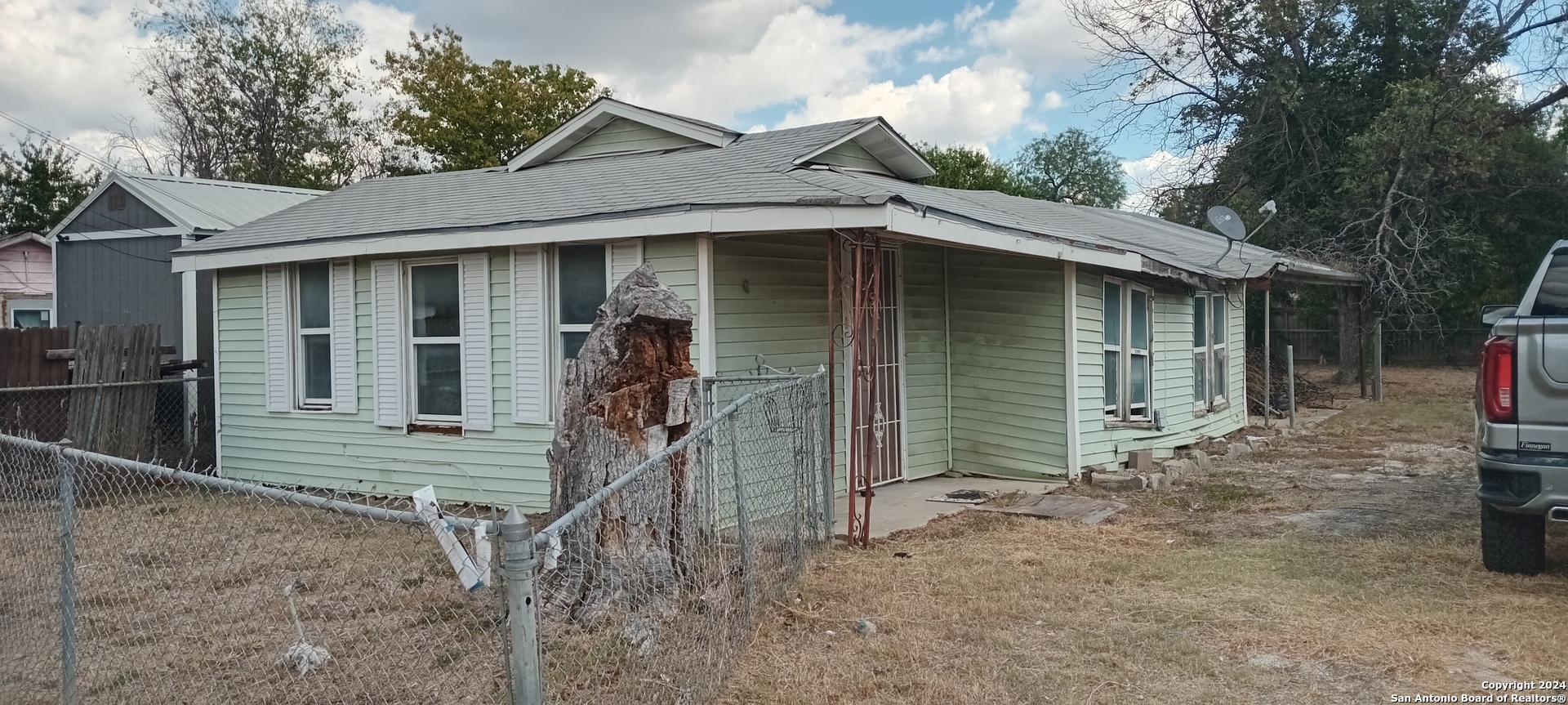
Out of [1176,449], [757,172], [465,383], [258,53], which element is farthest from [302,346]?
[258,53]

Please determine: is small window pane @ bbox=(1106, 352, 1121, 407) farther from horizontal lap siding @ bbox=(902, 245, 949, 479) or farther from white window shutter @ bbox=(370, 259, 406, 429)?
white window shutter @ bbox=(370, 259, 406, 429)

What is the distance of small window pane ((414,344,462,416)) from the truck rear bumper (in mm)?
7684

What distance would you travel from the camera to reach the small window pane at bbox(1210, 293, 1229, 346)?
1396cm

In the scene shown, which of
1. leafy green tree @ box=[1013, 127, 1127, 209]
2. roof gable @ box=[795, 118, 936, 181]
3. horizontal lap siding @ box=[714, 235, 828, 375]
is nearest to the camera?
horizontal lap siding @ box=[714, 235, 828, 375]

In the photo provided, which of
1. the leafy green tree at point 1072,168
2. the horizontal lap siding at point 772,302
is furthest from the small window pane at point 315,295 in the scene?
the leafy green tree at point 1072,168

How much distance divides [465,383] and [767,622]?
511 centimetres

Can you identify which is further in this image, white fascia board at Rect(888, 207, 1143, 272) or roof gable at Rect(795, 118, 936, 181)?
roof gable at Rect(795, 118, 936, 181)

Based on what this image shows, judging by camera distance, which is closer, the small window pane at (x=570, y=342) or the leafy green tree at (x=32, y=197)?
the small window pane at (x=570, y=342)

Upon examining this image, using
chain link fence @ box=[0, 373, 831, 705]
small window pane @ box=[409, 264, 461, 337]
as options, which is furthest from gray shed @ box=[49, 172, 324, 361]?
chain link fence @ box=[0, 373, 831, 705]

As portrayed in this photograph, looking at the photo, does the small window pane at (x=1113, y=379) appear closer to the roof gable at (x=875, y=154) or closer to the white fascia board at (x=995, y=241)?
the white fascia board at (x=995, y=241)

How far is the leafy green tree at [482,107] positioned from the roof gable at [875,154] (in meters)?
21.9

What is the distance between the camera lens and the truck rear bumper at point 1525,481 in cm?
540

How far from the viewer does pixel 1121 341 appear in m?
11.0

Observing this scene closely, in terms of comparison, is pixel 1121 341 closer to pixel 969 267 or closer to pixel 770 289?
pixel 969 267
